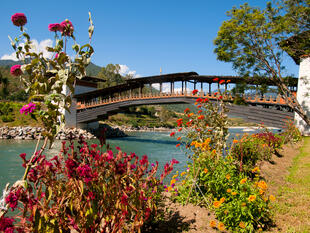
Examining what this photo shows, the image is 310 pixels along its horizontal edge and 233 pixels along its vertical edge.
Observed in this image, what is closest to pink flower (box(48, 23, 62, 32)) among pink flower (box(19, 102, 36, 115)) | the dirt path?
pink flower (box(19, 102, 36, 115))

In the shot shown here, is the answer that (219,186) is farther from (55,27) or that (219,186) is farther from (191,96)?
(191,96)

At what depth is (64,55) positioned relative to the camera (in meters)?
2.50

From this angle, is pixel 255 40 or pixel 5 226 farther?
pixel 255 40

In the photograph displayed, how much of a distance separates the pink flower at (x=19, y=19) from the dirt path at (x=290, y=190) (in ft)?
14.9

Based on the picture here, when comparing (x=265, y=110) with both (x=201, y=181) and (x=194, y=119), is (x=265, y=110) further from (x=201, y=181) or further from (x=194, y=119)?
(x=201, y=181)

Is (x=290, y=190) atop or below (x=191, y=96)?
below

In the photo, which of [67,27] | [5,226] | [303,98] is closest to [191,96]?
[303,98]

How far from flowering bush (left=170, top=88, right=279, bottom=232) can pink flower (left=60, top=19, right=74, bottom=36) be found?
116 inches

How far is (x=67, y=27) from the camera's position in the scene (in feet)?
8.91

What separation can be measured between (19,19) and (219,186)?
3815 millimetres

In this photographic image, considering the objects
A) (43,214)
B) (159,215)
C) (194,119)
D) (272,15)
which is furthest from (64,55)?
(272,15)

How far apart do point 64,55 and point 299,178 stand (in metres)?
7.20

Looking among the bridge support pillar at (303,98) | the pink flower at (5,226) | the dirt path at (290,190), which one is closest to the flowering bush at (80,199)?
the pink flower at (5,226)

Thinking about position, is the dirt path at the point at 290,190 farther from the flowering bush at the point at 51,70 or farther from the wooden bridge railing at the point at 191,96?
the wooden bridge railing at the point at 191,96
